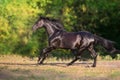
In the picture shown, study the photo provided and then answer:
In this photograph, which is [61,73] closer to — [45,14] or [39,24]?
[39,24]

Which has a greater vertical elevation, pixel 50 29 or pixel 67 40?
pixel 50 29

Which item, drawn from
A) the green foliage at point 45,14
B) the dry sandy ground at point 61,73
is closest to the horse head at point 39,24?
the dry sandy ground at point 61,73

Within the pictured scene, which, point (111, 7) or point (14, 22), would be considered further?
point (111, 7)

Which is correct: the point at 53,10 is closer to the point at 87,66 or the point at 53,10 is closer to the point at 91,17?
the point at 91,17

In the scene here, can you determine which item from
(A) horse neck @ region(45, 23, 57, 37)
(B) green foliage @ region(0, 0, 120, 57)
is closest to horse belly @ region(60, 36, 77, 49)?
(A) horse neck @ region(45, 23, 57, 37)

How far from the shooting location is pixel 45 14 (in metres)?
32.2

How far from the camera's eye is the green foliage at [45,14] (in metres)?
29.1

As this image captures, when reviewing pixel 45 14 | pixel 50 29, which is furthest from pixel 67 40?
pixel 45 14

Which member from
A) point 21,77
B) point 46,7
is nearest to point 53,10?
point 46,7

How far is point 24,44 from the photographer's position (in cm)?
3005

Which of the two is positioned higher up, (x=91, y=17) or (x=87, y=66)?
(x=91, y=17)

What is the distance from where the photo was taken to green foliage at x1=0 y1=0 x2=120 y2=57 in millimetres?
29094

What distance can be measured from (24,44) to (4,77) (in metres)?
15.8

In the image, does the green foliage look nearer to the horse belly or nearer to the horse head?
the horse head
